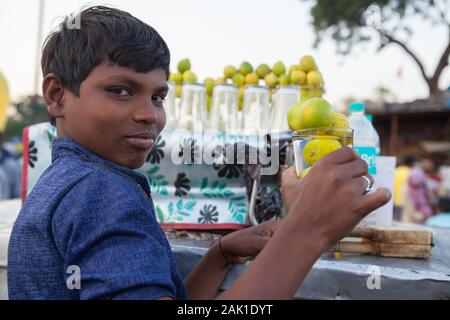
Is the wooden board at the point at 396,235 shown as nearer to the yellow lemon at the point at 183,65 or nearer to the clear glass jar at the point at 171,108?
the clear glass jar at the point at 171,108

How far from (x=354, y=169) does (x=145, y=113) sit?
45 cm

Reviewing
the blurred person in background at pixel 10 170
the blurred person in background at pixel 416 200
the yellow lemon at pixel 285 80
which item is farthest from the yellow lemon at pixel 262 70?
the blurred person in background at pixel 416 200

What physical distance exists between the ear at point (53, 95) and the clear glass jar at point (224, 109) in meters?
1.23

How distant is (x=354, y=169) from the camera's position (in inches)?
29.4

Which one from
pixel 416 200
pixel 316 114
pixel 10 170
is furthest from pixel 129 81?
pixel 416 200

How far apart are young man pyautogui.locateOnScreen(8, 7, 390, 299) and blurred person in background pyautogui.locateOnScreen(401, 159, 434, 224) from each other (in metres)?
7.02

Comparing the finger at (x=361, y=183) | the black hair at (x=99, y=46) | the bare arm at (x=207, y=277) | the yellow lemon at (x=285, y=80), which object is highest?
the yellow lemon at (x=285, y=80)

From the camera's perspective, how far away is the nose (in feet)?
2.92

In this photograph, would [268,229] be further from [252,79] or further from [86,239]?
[252,79]

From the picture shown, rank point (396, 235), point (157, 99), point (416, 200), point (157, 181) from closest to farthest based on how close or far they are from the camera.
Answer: point (157, 99) → point (396, 235) → point (157, 181) → point (416, 200)

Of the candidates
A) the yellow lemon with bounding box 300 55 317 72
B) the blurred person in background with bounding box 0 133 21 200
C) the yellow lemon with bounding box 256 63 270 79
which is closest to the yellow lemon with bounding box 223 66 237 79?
the yellow lemon with bounding box 256 63 270 79

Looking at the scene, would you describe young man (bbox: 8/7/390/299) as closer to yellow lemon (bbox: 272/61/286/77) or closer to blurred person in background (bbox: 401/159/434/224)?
yellow lemon (bbox: 272/61/286/77)

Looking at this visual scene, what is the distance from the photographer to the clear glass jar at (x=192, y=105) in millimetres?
2145

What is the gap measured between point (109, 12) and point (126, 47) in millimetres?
157
